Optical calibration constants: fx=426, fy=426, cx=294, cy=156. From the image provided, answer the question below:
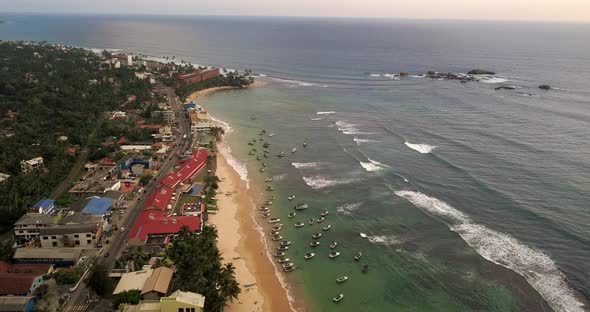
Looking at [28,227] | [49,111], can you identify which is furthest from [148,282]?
[49,111]

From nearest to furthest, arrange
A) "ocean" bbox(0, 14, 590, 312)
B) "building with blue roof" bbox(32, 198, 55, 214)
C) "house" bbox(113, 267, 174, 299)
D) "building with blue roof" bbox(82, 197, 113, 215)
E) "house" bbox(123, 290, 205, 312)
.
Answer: "house" bbox(123, 290, 205, 312) → "house" bbox(113, 267, 174, 299) → "ocean" bbox(0, 14, 590, 312) → "building with blue roof" bbox(82, 197, 113, 215) → "building with blue roof" bbox(32, 198, 55, 214)

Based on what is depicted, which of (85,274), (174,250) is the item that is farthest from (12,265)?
(174,250)

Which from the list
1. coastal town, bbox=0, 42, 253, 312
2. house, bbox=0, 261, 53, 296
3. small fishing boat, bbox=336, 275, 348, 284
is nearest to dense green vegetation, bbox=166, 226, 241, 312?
coastal town, bbox=0, 42, 253, 312

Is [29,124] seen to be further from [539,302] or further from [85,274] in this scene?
[539,302]

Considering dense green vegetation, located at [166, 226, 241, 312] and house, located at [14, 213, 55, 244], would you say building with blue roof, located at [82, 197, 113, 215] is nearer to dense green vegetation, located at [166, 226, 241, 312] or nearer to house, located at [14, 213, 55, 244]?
house, located at [14, 213, 55, 244]

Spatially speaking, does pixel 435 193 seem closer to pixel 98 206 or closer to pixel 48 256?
pixel 98 206

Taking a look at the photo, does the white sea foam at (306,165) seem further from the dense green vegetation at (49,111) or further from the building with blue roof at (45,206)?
the building with blue roof at (45,206)

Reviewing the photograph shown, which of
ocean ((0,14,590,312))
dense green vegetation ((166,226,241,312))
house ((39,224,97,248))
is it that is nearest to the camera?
dense green vegetation ((166,226,241,312))
